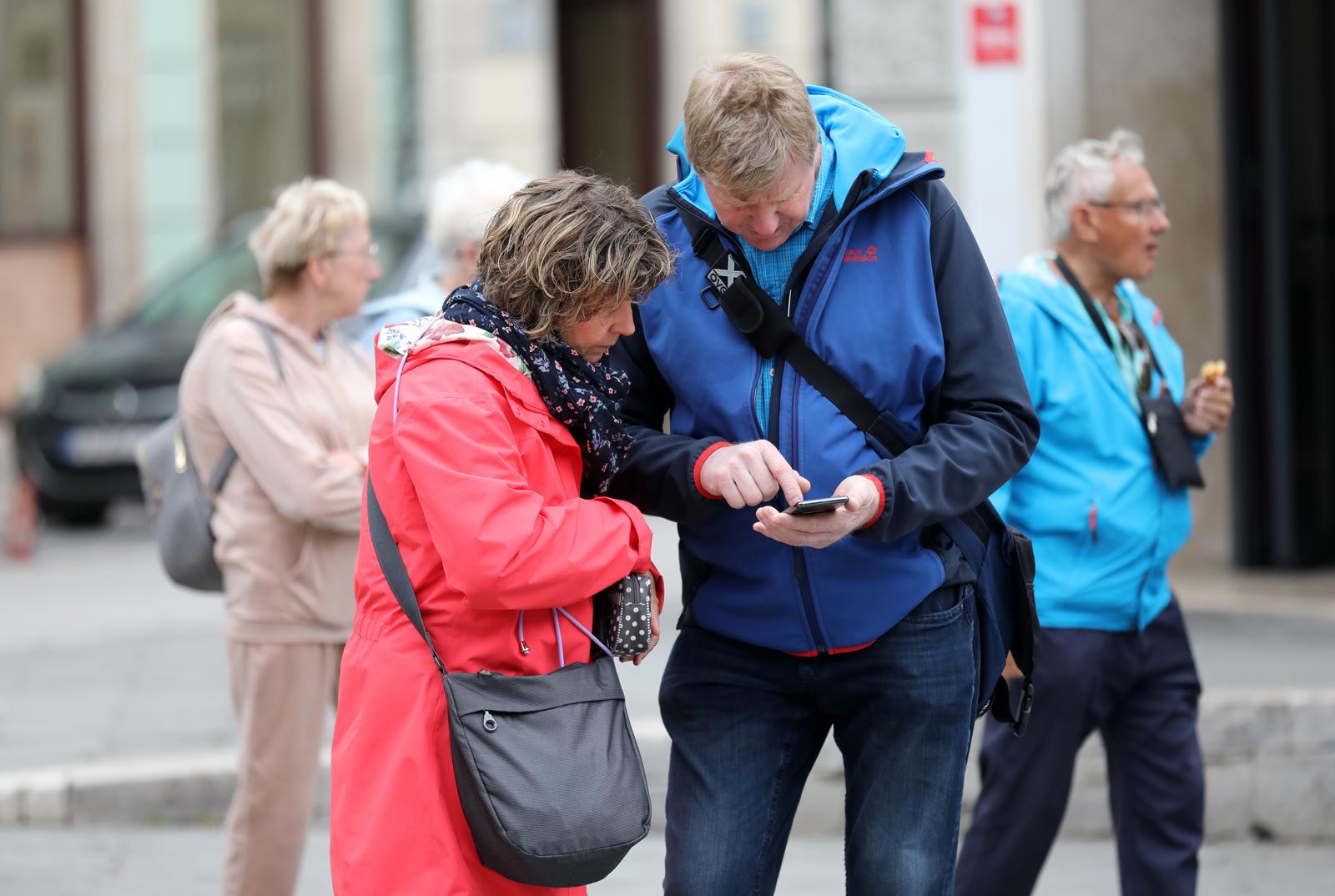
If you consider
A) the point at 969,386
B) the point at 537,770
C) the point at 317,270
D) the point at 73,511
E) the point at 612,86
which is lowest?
the point at 73,511

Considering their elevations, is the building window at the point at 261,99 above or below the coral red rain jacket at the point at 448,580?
above

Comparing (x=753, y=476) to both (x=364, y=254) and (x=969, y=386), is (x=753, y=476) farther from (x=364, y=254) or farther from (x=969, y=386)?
(x=364, y=254)

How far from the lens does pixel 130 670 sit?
7.73 meters

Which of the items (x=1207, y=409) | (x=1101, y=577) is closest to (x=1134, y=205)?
(x=1207, y=409)

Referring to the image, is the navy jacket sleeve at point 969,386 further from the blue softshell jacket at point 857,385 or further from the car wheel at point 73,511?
the car wheel at point 73,511

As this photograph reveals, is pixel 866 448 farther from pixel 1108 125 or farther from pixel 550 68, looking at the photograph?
pixel 550 68

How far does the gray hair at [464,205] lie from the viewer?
478 centimetres

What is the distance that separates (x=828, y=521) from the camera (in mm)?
2932

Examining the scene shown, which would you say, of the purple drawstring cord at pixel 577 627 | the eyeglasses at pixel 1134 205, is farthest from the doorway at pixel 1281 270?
the purple drawstring cord at pixel 577 627

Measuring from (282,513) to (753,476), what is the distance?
68.4 inches

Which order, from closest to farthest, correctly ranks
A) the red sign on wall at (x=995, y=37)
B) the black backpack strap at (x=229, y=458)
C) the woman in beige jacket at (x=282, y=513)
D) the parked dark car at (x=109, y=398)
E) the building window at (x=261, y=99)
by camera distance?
the woman in beige jacket at (x=282, y=513)
the black backpack strap at (x=229, y=458)
the red sign on wall at (x=995, y=37)
the parked dark car at (x=109, y=398)
the building window at (x=261, y=99)

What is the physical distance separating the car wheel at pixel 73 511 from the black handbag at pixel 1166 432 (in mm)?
8831

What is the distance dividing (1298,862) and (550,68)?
33.8 feet

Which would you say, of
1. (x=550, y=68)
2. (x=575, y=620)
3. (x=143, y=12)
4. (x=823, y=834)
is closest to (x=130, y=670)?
→ (x=823, y=834)
